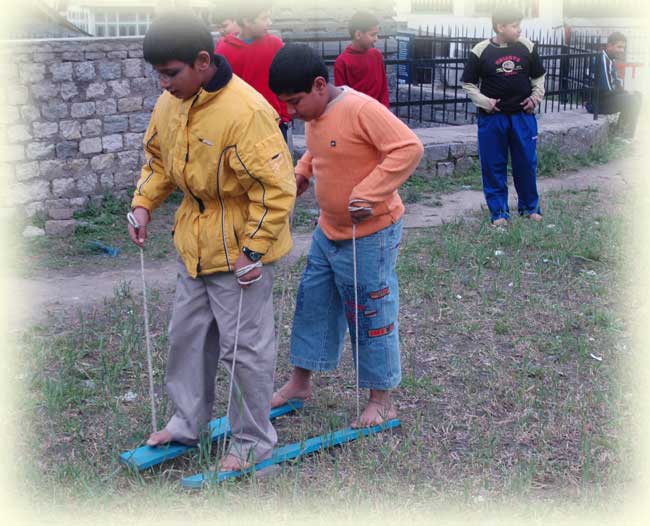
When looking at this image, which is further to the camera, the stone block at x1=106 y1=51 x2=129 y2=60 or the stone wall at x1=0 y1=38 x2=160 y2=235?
the stone block at x1=106 y1=51 x2=129 y2=60

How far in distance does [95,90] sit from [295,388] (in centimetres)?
478

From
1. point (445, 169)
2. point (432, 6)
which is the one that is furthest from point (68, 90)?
point (432, 6)

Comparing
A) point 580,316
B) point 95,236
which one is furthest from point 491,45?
point 95,236

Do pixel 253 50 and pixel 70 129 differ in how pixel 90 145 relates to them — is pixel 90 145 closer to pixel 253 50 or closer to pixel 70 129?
pixel 70 129

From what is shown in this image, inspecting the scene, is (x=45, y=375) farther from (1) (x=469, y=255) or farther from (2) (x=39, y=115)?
(2) (x=39, y=115)

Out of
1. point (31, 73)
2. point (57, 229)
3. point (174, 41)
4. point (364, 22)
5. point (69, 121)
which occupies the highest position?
point (364, 22)

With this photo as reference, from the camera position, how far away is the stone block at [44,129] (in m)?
7.95

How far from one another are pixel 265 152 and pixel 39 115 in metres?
5.16

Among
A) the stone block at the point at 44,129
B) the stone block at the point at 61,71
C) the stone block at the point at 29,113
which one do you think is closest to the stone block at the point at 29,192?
the stone block at the point at 44,129

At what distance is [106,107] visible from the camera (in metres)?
8.31

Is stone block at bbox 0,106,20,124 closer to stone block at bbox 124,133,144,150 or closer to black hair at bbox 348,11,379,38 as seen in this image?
stone block at bbox 124,133,144,150

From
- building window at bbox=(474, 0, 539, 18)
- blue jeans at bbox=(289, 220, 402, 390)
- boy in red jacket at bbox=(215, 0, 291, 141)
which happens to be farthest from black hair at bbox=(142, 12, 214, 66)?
building window at bbox=(474, 0, 539, 18)

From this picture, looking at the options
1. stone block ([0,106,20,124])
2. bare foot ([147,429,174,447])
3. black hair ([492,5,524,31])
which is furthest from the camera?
stone block ([0,106,20,124])

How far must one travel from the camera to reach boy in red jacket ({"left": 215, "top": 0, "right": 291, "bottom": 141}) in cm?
710
